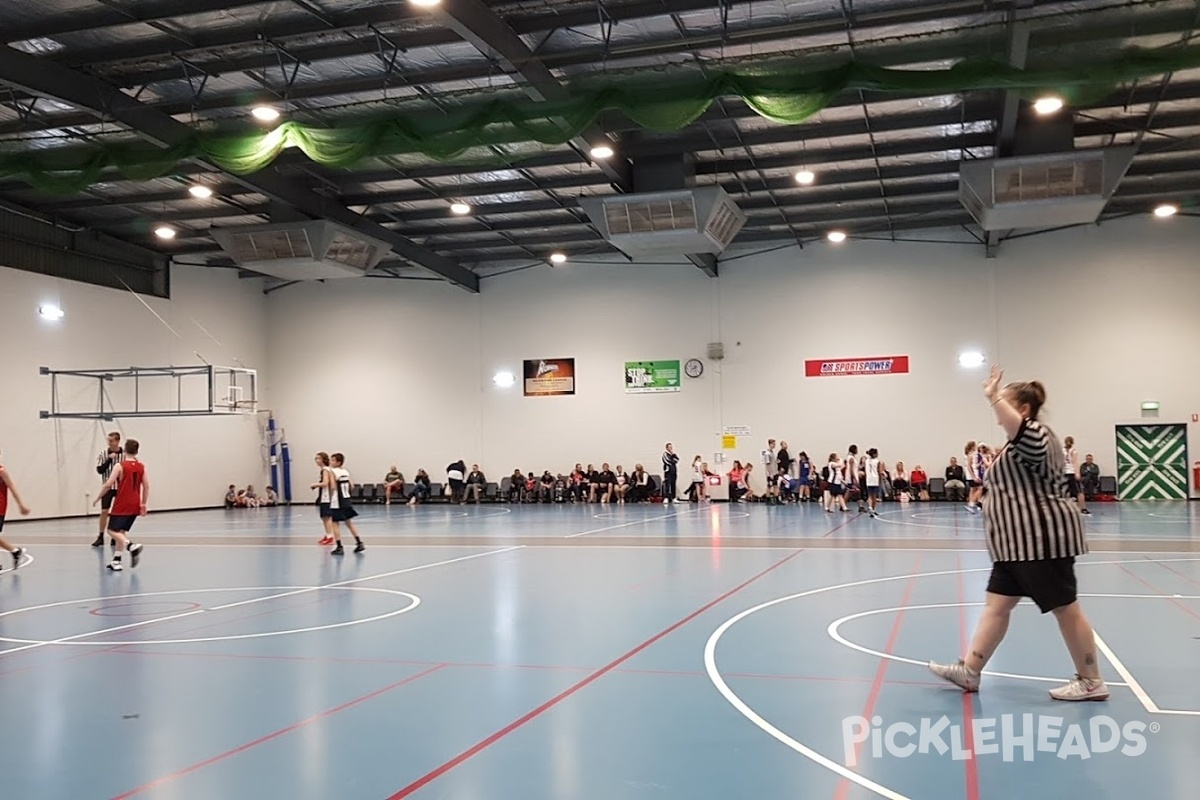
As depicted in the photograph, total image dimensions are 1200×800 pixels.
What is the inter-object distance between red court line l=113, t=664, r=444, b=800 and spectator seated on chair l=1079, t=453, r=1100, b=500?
2617 centimetres

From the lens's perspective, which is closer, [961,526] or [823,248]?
[961,526]

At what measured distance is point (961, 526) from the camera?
18594 mm

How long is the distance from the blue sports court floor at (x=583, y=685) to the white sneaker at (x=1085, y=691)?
0.26ft

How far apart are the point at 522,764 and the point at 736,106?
1760 cm

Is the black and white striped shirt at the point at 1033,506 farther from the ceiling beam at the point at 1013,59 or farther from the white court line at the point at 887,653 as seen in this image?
the ceiling beam at the point at 1013,59

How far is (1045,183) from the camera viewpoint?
21.5 metres

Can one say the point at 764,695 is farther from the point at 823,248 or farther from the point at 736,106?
the point at 823,248

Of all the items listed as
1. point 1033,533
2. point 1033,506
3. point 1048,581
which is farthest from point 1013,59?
point 1048,581

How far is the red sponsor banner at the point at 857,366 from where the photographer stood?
30266 millimetres

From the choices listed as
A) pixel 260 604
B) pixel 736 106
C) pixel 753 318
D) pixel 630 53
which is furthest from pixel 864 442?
pixel 260 604

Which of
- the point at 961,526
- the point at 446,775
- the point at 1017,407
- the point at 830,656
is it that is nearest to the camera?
the point at 446,775

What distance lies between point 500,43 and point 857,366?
19.0 metres

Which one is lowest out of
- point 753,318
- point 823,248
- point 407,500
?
point 407,500

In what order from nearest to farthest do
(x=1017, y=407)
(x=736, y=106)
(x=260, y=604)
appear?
(x=1017, y=407) < (x=260, y=604) < (x=736, y=106)
